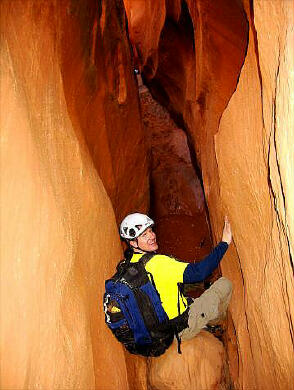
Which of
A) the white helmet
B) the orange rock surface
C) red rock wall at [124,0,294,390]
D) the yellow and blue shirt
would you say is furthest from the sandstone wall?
the white helmet

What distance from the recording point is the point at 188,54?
780 cm

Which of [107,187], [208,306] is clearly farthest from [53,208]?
[107,187]

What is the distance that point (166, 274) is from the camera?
392 centimetres

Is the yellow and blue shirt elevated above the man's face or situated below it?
below

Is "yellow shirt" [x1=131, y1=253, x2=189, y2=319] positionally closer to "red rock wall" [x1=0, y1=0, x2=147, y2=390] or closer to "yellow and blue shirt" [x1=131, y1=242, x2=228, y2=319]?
"yellow and blue shirt" [x1=131, y1=242, x2=228, y2=319]

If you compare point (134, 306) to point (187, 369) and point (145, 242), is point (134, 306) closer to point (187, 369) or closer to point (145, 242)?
point (145, 242)

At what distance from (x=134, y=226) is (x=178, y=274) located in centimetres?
64

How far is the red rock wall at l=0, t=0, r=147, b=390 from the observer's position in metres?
2.47

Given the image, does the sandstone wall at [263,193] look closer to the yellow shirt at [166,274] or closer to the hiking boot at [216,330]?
the yellow shirt at [166,274]

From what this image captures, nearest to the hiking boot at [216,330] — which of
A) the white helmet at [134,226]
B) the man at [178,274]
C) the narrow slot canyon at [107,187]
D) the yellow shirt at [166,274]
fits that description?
the narrow slot canyon at [107,187]

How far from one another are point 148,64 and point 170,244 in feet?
14.9

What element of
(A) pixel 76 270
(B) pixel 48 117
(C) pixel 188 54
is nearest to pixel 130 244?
(A) pixel 76 270

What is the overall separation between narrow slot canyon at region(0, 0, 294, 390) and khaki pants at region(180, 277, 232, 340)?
17cm

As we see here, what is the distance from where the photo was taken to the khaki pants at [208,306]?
4.43 meters
